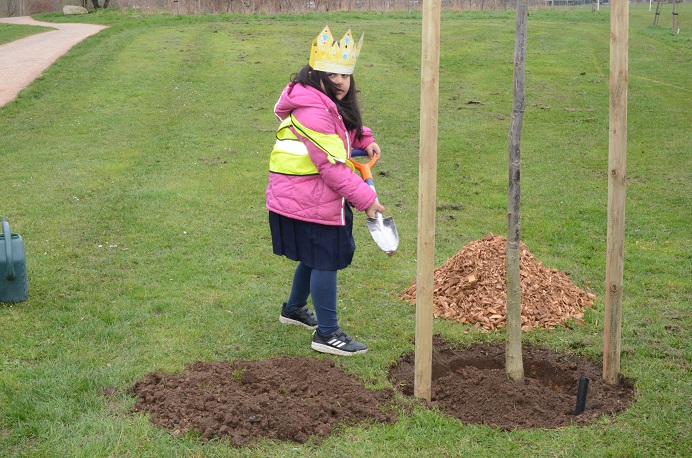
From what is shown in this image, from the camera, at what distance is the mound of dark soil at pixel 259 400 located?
165 inches

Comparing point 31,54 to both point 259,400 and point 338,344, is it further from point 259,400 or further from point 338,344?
point 259,400

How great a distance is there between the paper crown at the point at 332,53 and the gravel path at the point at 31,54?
12361 mm

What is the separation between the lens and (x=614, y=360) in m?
4.79

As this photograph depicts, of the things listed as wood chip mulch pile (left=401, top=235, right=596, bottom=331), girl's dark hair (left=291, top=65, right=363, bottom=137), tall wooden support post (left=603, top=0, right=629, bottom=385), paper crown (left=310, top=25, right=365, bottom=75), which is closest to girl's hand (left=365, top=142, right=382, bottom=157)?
girl's dark hair (left=291, top=65, right=363, bottom=137)

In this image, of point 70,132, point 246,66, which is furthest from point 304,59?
point 70,132

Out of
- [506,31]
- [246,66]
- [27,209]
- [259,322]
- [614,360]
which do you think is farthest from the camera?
[506,31]

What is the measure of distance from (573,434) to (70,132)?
37.7 ft

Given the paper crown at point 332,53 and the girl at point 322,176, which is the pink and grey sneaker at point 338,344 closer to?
the girl at point 322,176

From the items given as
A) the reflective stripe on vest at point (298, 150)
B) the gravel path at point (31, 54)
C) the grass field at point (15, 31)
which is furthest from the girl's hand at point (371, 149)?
the grass field at point (15, 31)

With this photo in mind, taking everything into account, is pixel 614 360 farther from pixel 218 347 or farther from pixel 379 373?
pixel 218 347

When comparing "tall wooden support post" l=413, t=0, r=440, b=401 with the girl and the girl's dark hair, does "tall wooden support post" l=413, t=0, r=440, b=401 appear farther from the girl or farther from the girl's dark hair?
the girl's dark hair

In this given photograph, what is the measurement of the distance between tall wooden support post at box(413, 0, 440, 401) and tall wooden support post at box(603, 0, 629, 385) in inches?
42.9

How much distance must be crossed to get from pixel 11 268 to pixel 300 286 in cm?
228

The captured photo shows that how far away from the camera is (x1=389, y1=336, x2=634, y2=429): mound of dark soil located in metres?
4.44
